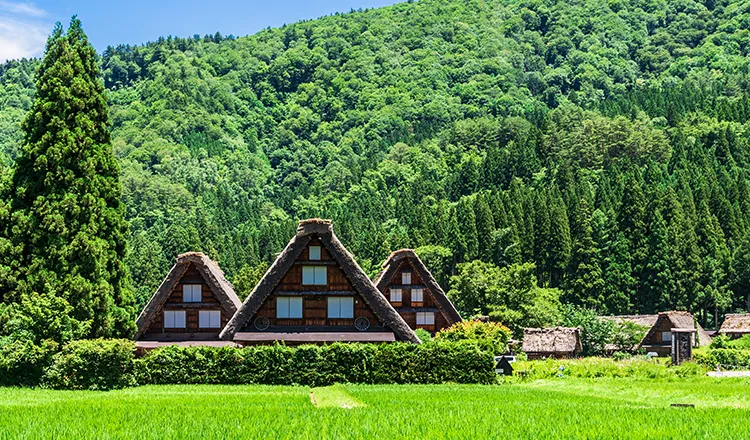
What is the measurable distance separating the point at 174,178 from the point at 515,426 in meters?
170

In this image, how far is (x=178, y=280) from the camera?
52688 millimetres

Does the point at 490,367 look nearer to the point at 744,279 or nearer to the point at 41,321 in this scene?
the point at 41,321

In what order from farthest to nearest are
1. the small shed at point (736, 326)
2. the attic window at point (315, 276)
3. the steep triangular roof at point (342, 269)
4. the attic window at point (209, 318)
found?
the small shed at point (736, 326) < the attic window at point (209, 318) < the attic window at point (315, 276) < the steep triangular roof at point (342, 269)

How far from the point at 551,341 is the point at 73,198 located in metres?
46.9

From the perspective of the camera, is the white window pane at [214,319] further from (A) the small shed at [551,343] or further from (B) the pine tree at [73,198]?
(A) the small shed at [551,343]

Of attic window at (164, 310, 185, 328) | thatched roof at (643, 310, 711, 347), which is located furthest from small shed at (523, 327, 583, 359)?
attic window at (164, 310, 185, 328)

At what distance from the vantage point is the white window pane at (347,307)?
44.2 metres

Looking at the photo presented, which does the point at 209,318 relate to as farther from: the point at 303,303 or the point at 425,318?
the point at 425,318

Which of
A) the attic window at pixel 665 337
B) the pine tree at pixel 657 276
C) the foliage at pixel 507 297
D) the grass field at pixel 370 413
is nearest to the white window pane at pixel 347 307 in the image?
the grass field at pixel 370 413

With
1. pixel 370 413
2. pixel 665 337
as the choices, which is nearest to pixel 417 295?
pixel 665 337

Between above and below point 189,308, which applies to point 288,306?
above

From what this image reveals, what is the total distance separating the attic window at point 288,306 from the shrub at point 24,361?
12.6 metres

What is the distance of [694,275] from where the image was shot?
93812 mm

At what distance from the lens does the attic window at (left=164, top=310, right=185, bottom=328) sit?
53250 millimetres
